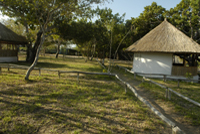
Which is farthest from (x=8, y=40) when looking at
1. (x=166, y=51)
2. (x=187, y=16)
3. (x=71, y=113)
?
(x=187, y=16)

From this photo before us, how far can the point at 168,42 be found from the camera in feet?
38.6

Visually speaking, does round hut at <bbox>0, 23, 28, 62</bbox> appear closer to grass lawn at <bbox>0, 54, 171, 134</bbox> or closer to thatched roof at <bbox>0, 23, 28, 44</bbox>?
thatched roof at <bbox>0, 23, 28, 44</bbox>

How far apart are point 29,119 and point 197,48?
12246 mm

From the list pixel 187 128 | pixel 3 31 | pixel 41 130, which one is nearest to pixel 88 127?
pixel 41 130

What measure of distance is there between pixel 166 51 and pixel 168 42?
47.4 inches

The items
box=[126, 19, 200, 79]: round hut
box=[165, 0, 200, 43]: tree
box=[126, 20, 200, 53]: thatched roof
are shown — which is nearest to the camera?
box=[126, 20, 200, 53]: thatched roof

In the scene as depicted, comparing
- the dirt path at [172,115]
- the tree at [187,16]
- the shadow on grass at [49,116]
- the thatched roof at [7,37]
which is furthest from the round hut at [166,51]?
the thatched roof at [7,37]

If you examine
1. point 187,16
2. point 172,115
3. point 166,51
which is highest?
point 187,16

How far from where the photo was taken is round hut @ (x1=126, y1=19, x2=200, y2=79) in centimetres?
1120

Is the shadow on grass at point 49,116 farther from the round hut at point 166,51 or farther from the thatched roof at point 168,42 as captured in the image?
the thatched roof at point 168,42

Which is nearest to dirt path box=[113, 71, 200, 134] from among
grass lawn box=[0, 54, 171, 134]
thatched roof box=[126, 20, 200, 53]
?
grass lawn box=[0, 54, 171, 134]

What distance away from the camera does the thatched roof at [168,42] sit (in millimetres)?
11016

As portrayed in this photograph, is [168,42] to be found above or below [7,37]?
below

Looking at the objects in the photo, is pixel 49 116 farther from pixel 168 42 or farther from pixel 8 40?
pixel 8 40
